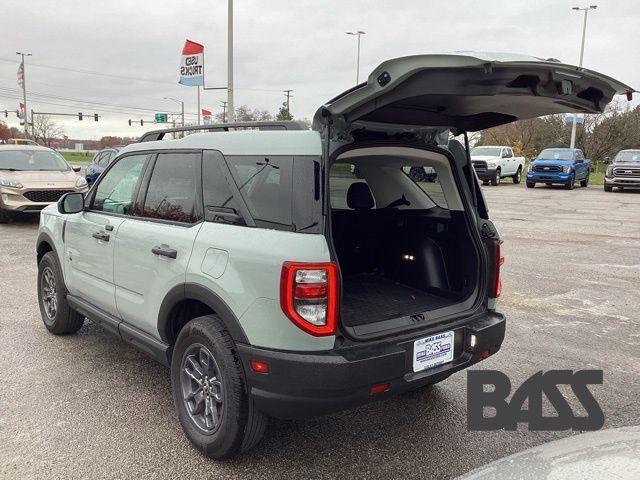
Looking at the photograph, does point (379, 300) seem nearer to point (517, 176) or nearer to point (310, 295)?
point (310, 295)

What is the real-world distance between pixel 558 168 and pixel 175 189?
24188 millimetres

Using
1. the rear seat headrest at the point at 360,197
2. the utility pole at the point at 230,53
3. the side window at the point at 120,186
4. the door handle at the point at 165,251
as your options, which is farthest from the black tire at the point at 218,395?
the utility pole at the point at 230,53

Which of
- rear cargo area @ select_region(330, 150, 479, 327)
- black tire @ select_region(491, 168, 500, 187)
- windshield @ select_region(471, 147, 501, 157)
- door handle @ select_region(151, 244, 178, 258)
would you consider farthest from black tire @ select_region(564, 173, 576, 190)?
door handle @ select_region(151, 244, 178, 258)

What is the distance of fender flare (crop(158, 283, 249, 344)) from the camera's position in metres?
2.71

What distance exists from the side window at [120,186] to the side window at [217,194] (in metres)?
0.85

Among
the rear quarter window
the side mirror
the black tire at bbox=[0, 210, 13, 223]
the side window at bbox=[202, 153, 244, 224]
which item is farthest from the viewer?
the black tire at bbox=[0, 210, 13, 223]

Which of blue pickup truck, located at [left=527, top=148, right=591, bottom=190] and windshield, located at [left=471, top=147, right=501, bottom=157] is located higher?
windshield, located at [left=471, top=147, right=501, bottom=157]

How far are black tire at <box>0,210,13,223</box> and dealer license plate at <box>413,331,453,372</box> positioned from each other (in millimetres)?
11496

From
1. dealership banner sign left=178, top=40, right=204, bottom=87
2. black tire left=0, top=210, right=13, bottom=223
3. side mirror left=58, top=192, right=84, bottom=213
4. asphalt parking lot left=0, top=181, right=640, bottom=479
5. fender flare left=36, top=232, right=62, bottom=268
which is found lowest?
asphalt parking lot left=0, top=181, right=640, bottom=479

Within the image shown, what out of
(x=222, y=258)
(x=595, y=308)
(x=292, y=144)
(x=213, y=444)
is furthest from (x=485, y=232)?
(x=595, y=308)

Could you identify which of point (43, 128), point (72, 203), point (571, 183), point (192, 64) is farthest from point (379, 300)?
point (43, 128)

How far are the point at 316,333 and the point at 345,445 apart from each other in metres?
0.99

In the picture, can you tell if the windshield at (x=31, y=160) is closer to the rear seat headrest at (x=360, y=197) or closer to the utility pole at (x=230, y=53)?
the utility pole at (x=230, y=53)

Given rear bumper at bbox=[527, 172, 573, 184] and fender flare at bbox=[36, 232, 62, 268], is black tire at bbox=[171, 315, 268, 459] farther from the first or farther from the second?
rear bumper at bbox=[527, 172, 573, 184]
